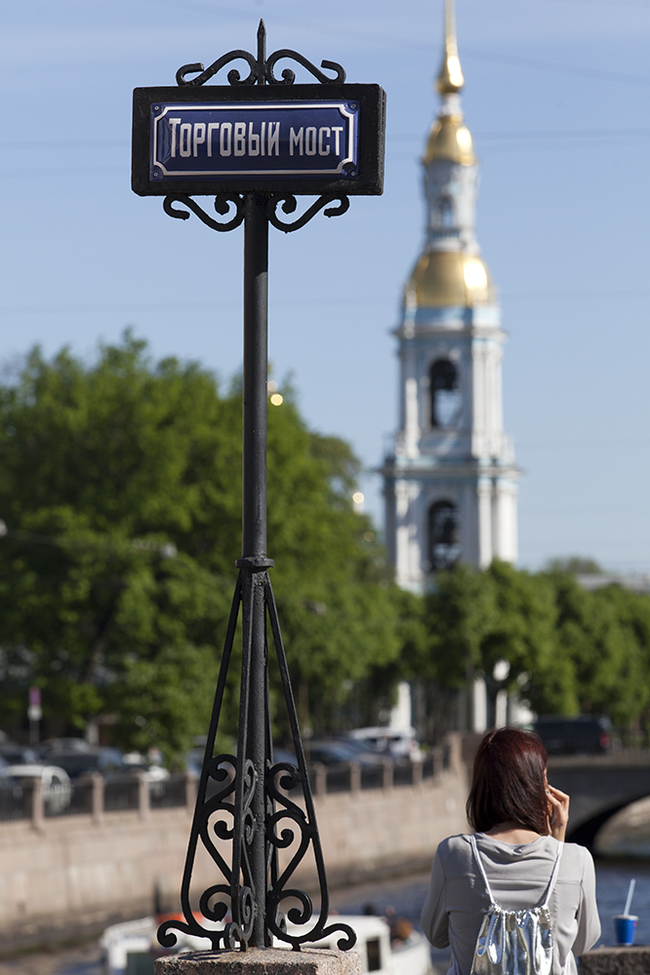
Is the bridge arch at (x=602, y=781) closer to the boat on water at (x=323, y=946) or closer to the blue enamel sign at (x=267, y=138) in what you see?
the boat on water at (x=323, y=946)

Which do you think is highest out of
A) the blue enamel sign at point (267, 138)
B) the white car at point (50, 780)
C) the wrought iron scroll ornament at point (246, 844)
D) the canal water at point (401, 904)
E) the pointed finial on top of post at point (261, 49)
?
the pointed finial on top of post at point (261, 49)

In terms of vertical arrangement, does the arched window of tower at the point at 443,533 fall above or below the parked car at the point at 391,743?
above

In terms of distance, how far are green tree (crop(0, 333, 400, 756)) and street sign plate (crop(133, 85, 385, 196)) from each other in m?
35.3

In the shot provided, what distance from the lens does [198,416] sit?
4797 cm

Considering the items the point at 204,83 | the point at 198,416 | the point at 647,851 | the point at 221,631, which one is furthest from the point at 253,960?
the point at 647,851

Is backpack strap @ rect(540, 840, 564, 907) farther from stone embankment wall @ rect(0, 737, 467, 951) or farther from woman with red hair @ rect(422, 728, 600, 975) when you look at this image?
stone embankment wall @ rect(0, 737, 467, 951)

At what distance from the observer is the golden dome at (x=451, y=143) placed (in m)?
87.8

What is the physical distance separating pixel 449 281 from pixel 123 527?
45.3 m

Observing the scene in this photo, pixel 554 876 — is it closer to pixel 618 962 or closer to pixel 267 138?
pixel 267 138

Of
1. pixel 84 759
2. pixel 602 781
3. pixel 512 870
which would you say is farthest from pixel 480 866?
pixel 602 781

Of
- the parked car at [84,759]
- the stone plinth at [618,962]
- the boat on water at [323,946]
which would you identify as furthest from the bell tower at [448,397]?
the stone plinth at [618,962]

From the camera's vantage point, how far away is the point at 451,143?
3455 inches

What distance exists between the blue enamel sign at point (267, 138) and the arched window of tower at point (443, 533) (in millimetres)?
81572

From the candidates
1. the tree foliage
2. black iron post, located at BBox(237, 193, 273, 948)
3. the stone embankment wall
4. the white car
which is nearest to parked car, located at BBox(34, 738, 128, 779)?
the white car
